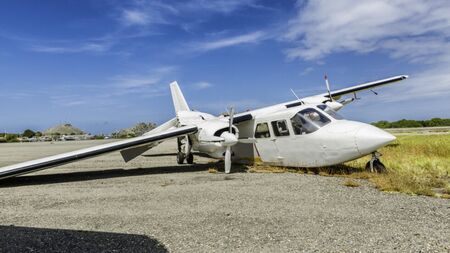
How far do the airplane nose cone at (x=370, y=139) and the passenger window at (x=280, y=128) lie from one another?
9.31ft

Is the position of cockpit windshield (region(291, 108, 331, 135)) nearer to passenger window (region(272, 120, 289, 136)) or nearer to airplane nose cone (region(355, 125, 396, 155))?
passenger window (region(272, 120, 289, 136))

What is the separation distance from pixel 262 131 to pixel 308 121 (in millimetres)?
2298

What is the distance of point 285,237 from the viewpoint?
5648 mm

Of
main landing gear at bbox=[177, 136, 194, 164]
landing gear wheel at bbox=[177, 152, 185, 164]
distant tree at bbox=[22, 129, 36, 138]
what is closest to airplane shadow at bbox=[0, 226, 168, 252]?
main landing gear at bbox=[177, 136, 194, 164]

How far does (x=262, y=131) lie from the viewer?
578 inches

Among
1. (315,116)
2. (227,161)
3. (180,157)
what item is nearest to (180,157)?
(180,157)

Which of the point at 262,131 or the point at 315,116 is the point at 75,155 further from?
the point at 315,116

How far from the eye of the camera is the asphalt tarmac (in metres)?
5.30

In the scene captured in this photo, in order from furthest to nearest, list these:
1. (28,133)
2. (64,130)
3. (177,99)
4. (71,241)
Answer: (64,130) < (28,133) < (177,99) < (71,241)

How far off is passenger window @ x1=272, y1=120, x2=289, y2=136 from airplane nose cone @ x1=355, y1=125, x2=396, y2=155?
2.84 metres

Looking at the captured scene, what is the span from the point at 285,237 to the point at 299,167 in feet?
27.4

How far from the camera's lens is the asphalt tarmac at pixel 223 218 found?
530cm

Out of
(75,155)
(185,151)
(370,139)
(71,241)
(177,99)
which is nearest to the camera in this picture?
(71,241)

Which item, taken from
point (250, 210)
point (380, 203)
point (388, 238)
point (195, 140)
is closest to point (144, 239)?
point (250, 210)
